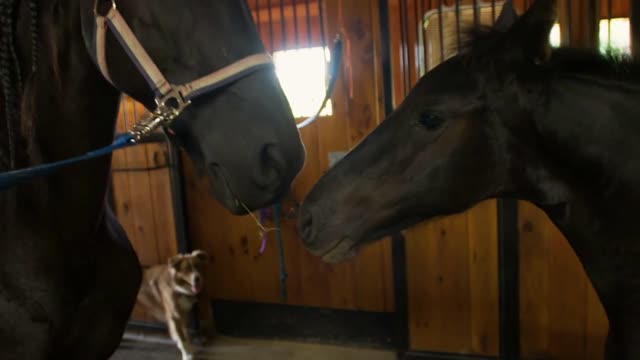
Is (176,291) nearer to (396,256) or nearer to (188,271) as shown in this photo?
(188,271)

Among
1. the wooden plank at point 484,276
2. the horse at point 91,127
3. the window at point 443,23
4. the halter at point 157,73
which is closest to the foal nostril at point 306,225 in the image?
the horse at point 91,127

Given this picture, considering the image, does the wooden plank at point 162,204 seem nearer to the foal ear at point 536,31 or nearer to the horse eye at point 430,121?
the horse eye at point 430,121

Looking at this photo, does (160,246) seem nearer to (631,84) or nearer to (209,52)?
(209,52)

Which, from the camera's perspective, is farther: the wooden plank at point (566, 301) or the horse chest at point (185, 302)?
the horse chest at point (185, 302)

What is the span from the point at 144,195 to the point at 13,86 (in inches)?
78.9

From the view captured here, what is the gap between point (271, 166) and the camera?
0.75 meters

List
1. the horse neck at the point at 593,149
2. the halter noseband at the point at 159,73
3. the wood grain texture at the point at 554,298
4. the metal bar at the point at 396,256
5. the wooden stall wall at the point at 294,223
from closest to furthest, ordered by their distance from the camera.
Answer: the halter noseband at the point at 159,73, the horse neck at the point at 593,149, the wood grain texture at the point at 554,298, the metal bar at the point at 396,256, the wooden stall wall at the point at 294,223

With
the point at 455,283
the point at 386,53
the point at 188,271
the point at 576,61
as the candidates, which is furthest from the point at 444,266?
the point at 576,61

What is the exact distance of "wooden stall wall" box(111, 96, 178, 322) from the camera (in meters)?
2.69

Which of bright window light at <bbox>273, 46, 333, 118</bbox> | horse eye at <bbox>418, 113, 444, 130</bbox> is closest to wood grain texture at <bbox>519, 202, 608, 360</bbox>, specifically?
bright window light at <bbox>273, 46, 333, 118</bbox>

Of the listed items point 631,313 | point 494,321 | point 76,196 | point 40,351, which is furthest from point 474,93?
point 494,321

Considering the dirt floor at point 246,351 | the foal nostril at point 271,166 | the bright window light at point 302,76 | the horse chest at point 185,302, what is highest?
the bright window light at point 302,76

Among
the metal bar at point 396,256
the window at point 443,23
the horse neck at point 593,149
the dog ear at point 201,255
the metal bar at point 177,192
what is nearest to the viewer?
the horse neck at point 593,149

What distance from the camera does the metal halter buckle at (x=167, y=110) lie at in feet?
2.44
